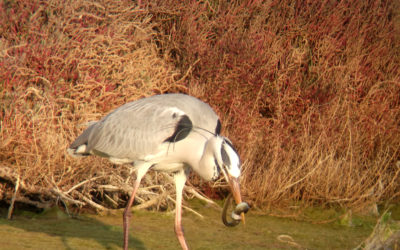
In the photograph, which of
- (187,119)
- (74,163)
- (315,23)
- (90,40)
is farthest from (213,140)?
(315,23)

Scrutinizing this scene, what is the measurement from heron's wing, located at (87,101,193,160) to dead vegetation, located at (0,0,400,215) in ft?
1.85

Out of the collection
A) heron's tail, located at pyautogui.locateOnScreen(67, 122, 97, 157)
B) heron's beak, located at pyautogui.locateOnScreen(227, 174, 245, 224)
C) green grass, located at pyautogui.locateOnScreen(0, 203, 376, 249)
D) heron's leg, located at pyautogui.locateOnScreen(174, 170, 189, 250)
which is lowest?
green grass, located at pyautogui.locateOnScreen(0, 203, 376, 249)

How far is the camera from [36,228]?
20.8 ft

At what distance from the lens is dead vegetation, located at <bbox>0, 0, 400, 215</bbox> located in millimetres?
6891

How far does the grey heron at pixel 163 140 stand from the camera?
5410mm

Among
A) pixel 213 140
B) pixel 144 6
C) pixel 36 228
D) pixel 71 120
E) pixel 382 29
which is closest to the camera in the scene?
pixel 213 140

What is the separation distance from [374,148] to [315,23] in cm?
185

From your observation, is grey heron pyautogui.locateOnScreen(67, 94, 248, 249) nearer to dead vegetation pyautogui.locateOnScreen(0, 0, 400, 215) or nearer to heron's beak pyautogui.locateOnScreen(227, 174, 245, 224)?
heron's beak pyautogui.locateOnScreen(227, 174, 245, 224)

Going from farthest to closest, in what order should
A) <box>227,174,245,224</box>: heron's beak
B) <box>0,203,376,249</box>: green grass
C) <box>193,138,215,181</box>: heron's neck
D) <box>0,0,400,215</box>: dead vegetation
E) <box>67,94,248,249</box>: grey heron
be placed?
<box>0,0,400,215</box>: dead vegetation, <box>0,203,376,249</box>: green grass, <box>67,94,248,249</box>: grey heron, <box>193,138,215,181</box>: heron's neck, <box>227,174,245,224</box>: heron's beak

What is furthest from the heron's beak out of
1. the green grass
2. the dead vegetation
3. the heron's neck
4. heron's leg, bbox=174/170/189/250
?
the dead vegetation

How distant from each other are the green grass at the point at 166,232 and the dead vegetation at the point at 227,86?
232mm

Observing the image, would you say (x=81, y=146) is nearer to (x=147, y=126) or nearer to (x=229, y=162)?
(x=147, y=126)

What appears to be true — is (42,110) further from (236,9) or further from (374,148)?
(374,148)

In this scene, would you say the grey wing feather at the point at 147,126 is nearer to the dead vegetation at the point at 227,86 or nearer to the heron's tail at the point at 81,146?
the heron's tail at the point at 81,146
